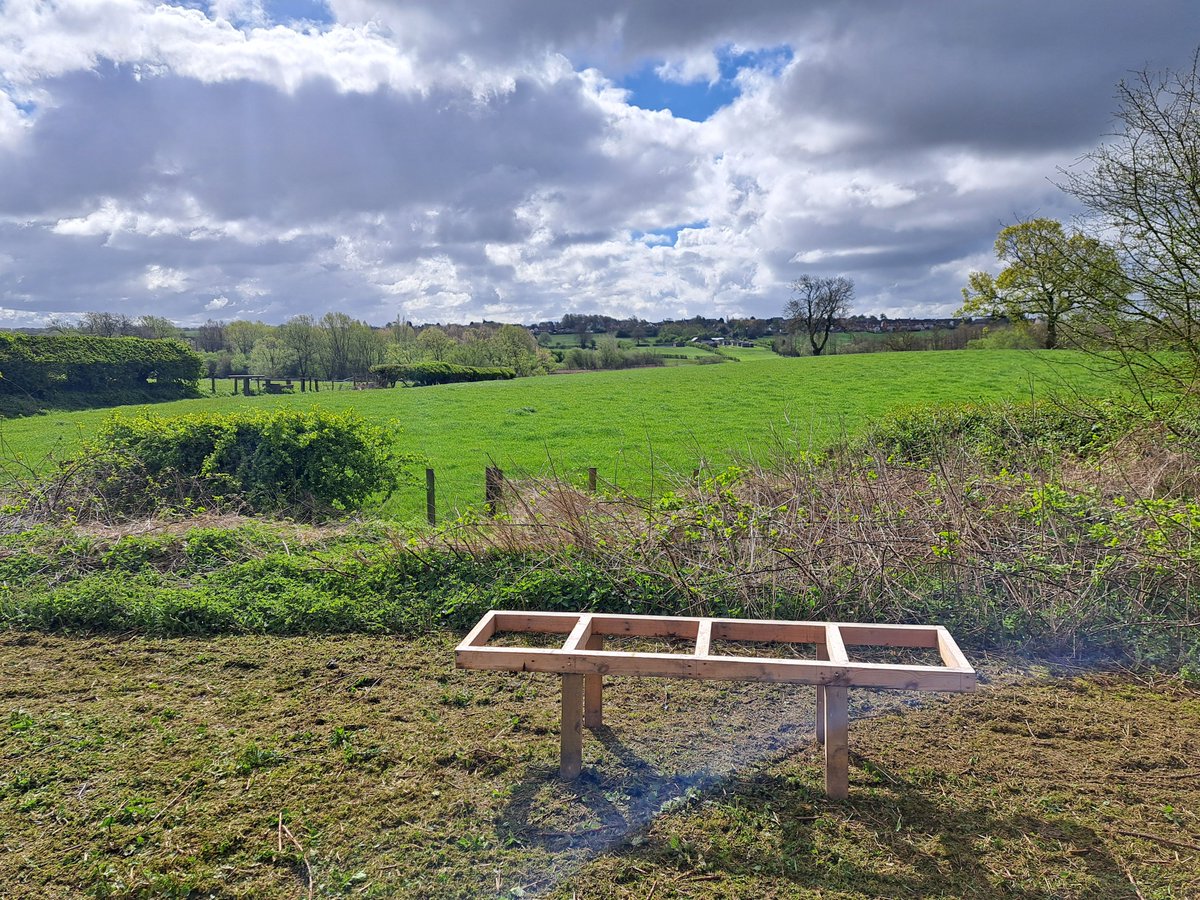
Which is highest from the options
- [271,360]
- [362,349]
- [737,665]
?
[362,349]

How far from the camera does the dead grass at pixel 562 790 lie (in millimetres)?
2822

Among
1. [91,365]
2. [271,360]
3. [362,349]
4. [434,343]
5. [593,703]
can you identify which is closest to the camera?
[593,703]

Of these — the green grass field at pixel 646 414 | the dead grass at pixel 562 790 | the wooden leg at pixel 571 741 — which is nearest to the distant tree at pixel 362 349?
the green grass field at pixel 646 414

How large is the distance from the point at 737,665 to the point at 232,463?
25.3 feet

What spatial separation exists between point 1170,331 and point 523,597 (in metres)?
8.84

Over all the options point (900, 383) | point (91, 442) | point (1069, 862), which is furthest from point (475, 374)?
point (1069, 862)

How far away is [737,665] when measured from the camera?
3.28 m

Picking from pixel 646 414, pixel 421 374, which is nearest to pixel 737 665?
pixel 646 414

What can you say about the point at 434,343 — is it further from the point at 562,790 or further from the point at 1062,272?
the point at 562,790

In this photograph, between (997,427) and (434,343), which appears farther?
(434,343)

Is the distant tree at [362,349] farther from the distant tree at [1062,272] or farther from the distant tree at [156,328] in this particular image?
the distant tree at [1062,272]

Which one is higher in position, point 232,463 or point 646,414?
point 646,414

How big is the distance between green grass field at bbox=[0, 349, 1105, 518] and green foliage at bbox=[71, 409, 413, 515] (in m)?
0.99

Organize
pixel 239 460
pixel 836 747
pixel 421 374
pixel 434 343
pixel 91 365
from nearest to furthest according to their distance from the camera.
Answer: pixel 836 747 → pixel 239 460 → pixel 91 365 → pixel 421 374 → pixel 434 343
